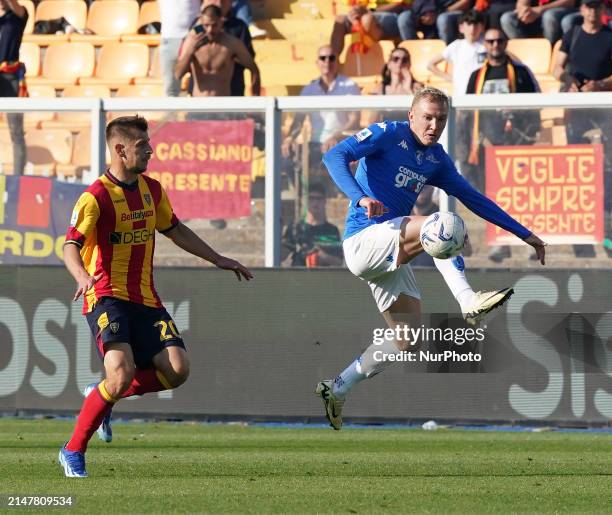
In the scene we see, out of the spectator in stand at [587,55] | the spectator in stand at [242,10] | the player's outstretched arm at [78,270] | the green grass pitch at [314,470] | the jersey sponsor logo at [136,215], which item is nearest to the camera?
the green grass pitch at [314,470]

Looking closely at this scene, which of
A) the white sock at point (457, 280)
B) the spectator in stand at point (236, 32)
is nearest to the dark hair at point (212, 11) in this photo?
the spectator in stand at point (236, 32)

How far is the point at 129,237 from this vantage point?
8.77 meters

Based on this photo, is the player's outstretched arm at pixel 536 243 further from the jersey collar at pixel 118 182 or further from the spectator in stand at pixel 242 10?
the spectator in stand at pixel 242 10

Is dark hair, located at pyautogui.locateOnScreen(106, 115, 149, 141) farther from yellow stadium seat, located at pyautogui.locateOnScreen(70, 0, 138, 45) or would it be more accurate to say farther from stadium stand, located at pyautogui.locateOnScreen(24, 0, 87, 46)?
stadium stand, located at pyautogui.locateOnScreen(24, 0, 87, 46)

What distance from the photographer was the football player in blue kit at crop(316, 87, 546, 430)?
368 inches

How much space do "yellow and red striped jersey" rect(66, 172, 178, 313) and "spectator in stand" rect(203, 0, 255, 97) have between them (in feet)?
23.0

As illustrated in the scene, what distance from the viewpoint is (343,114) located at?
13656 millimetres

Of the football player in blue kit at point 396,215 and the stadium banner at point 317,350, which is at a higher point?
the football player in blue kit at point 396,215

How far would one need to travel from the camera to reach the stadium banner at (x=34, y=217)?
14133 mm

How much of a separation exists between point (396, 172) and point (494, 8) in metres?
8.80

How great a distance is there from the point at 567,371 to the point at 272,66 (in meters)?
7.70

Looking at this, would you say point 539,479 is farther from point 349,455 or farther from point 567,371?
point 567,371

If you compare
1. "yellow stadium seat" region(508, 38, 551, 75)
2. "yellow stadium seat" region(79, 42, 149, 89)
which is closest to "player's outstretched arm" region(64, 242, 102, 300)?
"yellow stadium seat" region(508, 38, 551, 75)

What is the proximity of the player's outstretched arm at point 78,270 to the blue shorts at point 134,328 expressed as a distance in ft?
0.74
